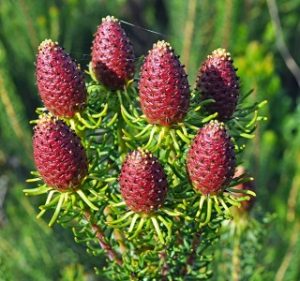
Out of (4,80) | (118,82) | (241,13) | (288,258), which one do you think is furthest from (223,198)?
(241,13)

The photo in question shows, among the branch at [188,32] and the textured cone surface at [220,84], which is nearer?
the textured cone surface at [220,84]

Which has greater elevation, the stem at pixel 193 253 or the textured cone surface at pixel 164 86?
the textured cone surface at pixel 164 86

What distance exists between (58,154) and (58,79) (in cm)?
19

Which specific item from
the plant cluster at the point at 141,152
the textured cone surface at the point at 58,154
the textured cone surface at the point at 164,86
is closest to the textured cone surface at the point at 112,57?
the plant cluster at the point at 141,152

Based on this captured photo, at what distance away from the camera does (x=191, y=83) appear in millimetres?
3062

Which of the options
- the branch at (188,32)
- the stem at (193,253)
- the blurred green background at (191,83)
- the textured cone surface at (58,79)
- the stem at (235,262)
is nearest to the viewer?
the textured cone surface at (58,79)

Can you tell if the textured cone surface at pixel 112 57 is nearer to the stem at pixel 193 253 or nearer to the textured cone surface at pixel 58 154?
the textured cone surface at pixel 58 154

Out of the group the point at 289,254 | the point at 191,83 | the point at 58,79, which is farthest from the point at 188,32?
the point at 58,79

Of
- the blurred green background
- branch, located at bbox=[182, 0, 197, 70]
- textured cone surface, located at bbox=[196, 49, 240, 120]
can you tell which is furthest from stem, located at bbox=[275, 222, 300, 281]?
textured cone surface, located at bbox=[196, 49, 240, 120]

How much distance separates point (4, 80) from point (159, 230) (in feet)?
5.14

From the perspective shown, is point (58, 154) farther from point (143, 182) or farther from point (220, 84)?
point (220, 84)

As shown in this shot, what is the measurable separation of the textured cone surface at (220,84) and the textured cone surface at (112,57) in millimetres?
174

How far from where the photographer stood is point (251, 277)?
78.6 inches

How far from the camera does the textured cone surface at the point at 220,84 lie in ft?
4.63
